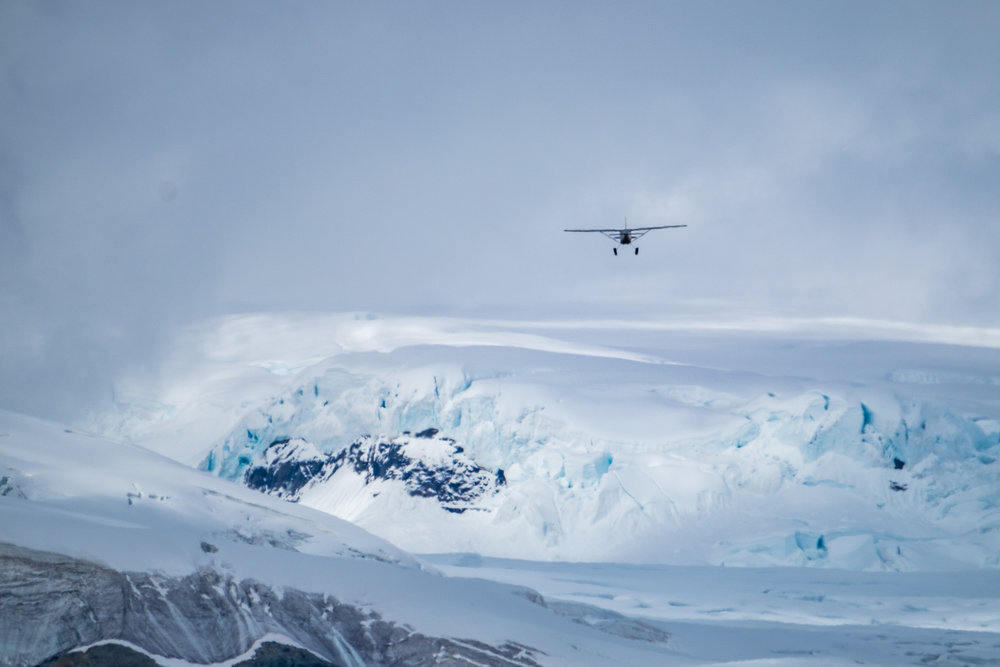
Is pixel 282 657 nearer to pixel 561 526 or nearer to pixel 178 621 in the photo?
pixel 178 621

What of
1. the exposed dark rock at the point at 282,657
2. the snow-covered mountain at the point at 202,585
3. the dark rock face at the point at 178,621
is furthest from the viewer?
the exposed dark rock at the point at 282,657

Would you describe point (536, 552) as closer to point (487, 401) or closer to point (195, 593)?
point (487, 401)

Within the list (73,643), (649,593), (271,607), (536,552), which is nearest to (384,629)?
(271,607)

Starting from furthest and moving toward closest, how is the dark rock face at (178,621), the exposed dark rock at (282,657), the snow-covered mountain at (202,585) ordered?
the exposed dark rock at (282,657), the snow-covered mountain at (202,585), the dark rock face at (178,621)

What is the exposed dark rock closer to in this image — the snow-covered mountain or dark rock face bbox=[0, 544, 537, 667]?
dark rock face bbox=[0, 544, 537, 667]

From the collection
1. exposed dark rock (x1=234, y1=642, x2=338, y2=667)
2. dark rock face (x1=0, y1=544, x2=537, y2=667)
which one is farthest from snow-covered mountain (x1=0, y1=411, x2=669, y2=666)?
exposed dark rock (x1=234, y1=642, x2=338, y2=667)

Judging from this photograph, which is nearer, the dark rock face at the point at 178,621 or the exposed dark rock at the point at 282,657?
the dark rock face at the point at 178,621

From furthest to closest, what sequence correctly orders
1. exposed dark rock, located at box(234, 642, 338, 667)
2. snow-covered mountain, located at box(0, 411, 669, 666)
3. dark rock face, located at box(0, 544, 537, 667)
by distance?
exposed dark rock, located at box(234, 642, 338, 667) < snow-covered mountain, located at box(0, 411, 669, 666) < dark rock face, located at box(0, 544, 537, 667)

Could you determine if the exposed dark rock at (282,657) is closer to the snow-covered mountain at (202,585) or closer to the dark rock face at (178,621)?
the dark rock face at (178,621)

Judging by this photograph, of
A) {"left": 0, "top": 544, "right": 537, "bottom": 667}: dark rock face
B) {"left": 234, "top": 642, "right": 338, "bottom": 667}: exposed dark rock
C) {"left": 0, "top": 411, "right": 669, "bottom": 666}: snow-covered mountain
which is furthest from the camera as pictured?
{"left": 234, "top": 642, "right": 338, "bottom": 667}: exposed dark rock

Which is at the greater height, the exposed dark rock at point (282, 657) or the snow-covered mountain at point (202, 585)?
the snow-covered mountain at point (202, 585)

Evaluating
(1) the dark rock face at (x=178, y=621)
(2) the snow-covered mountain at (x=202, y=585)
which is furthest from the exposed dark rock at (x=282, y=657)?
(2) the snow-covered mountain at (x=202, y=585)
